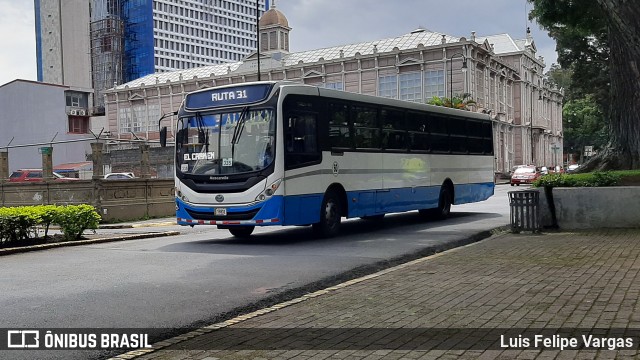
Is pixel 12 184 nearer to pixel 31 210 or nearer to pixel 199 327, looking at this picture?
pixel 31 210

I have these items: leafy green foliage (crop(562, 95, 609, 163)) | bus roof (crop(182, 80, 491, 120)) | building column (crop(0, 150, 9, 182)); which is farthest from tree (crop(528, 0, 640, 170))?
leafy green foliage (crop(562, 95, 609, 163))

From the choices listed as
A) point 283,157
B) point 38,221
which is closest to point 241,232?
point 283,157

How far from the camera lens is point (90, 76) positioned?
126m

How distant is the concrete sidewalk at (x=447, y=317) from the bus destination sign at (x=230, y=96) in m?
5.68

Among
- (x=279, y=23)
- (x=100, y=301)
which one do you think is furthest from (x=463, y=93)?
(x=100, y=301)

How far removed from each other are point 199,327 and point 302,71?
2692 inches

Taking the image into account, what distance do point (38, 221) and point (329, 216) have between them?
6305 mm

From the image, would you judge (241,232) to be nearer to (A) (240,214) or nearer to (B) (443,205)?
(A) (240,214)

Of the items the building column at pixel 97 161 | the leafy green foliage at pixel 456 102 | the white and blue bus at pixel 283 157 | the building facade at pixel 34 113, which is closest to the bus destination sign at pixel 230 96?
the white and blue bus at pixel 283 157

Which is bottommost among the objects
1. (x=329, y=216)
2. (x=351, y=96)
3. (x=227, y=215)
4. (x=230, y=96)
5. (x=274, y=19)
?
(x=329, y=216)

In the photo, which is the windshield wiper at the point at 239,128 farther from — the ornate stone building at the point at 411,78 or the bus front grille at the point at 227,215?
the ornate stone building at the point at 411,78

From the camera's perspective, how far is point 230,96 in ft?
47.0

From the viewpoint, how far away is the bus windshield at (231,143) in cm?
1379

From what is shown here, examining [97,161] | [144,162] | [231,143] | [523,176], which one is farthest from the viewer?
[523,176]
